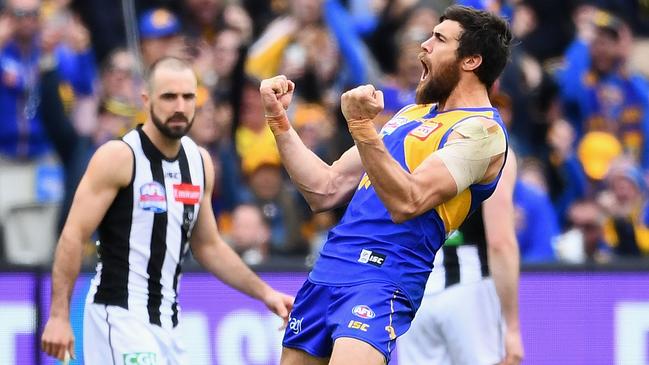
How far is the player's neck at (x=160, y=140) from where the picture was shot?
290 inches

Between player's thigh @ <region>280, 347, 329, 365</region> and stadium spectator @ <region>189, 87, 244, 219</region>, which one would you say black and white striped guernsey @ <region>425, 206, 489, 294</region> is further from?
stadium spectator @ <region>189, 87, 244, 219</region>

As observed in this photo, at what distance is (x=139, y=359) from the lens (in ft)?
23.2

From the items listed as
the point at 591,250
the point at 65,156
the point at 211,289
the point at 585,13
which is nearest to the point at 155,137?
the point at 211,289

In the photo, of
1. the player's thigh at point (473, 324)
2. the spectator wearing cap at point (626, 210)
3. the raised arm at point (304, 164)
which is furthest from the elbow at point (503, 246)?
the spectator wearing cap at point (626, 210)

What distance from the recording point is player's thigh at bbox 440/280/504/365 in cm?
804

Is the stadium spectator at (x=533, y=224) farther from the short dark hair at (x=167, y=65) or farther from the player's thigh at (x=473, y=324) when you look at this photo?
the short dark hair at (x=167, y=65)

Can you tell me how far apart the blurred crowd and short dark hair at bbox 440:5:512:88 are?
362 centimetres

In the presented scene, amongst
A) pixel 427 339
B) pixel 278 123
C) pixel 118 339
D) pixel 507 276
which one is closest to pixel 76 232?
pixel 118 339

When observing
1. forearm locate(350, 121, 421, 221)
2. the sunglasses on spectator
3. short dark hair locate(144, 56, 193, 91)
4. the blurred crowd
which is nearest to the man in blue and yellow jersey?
forearm locate(350, 121, 421, 221)

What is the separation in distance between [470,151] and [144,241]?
2.20 m

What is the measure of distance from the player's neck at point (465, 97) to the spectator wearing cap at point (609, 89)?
6705 millimetres

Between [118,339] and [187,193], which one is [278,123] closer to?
[187,193]

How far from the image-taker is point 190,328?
9.48m

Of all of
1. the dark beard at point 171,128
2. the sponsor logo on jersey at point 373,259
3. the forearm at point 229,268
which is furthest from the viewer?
the forearm at point 229,268
